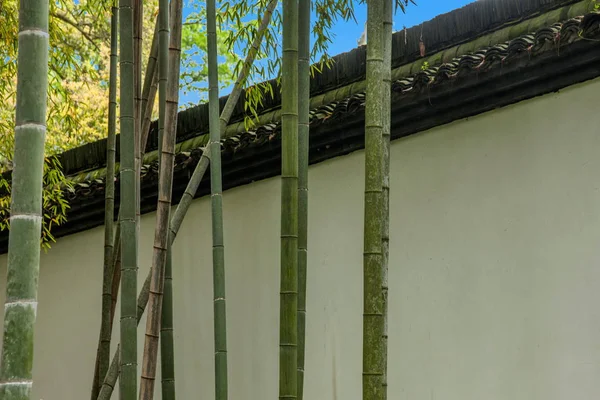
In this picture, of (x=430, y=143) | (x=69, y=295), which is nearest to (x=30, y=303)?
(x=430, y=143)

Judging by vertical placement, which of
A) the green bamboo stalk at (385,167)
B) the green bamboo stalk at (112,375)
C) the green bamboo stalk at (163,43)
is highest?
the green bamboo stalk at (163,43)

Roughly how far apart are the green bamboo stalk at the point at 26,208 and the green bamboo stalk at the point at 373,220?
102 cm

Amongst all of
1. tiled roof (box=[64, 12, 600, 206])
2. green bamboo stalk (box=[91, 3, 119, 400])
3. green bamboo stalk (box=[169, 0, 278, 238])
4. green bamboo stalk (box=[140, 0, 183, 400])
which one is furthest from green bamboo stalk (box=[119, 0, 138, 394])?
tiled roof (box=[64, 12, 600, 206])

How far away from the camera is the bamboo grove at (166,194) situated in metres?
1.90

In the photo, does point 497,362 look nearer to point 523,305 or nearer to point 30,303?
point 523,305

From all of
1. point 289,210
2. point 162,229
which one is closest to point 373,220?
point 289,210

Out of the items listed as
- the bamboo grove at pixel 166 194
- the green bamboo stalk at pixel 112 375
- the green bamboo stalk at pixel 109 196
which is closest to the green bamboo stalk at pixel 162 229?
the bamboo grove at pixel 166 194

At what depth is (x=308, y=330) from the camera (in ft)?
15.6

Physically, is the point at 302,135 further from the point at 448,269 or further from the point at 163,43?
the point at 448,269

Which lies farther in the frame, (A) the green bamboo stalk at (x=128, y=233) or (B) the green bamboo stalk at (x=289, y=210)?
(A) the green bamboo stalk at (x=128, y=233)

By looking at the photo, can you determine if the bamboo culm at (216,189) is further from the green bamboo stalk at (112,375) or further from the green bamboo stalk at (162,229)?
the green bamboo stalk at (112,375)

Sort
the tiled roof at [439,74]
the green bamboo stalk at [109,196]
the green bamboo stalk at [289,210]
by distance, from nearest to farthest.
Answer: the green bamboo stalk at [289,210]
the tiled roof at [439,74]
the green bamboo stalk at [109,196]

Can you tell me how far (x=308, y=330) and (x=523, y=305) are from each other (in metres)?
1.18

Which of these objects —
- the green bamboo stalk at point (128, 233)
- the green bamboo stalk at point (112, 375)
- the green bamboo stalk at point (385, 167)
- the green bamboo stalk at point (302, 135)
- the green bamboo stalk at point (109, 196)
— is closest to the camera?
the green bamboo stalk at point (385, 167)
